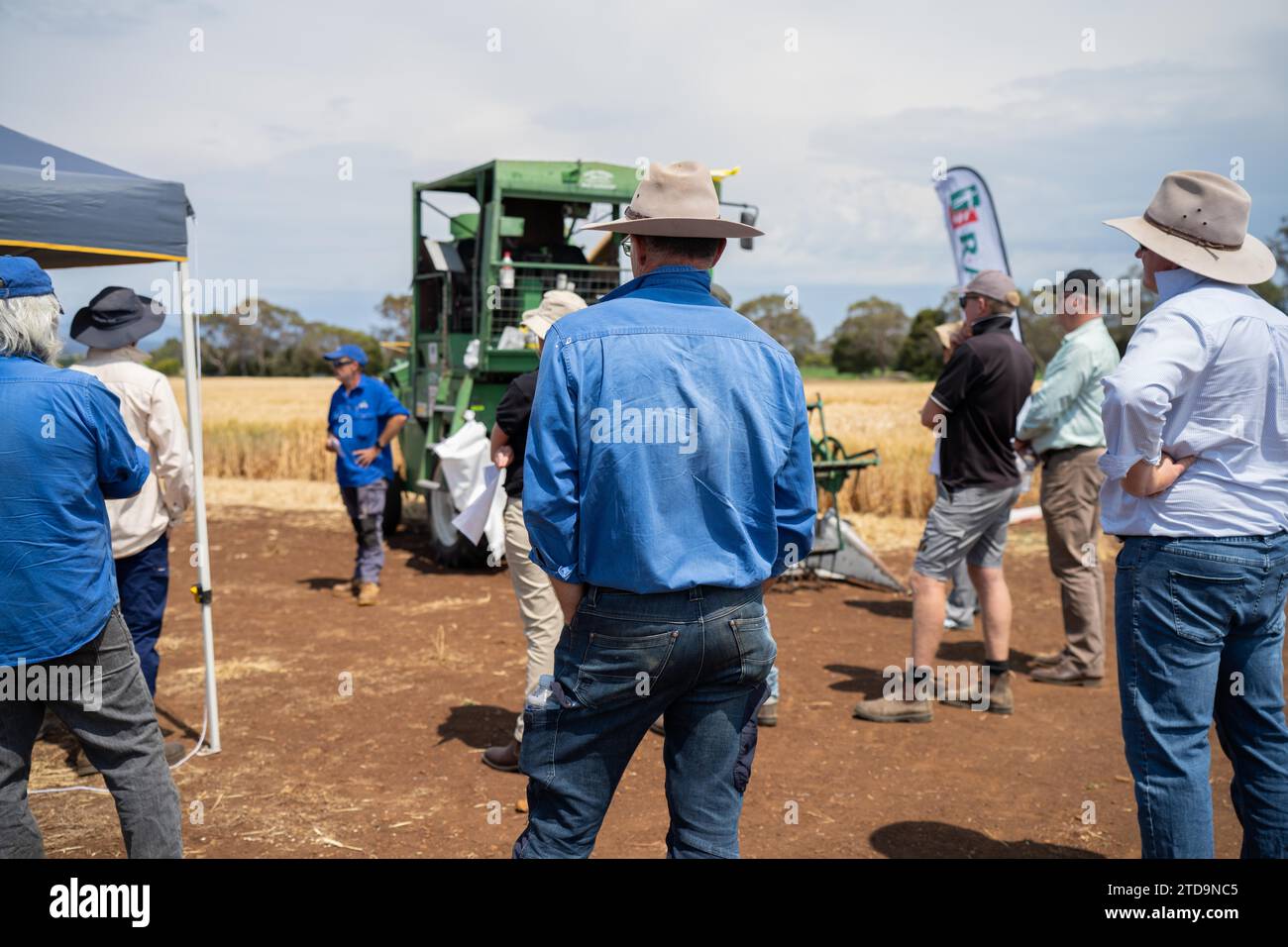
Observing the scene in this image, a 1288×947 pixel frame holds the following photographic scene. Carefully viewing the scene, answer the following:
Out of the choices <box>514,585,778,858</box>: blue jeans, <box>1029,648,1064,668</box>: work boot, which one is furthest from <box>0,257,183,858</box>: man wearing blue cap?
<box>1029,648,1064,668</box>: work boot

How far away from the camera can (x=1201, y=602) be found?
2.78 m

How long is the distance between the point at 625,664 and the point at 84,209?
10.6 feet

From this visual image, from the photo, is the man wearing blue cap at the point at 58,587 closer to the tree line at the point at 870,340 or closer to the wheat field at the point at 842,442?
the wheat field at the point at 842,442

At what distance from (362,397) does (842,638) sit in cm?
394

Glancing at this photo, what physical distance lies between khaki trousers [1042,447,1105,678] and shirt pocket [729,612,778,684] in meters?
3.89

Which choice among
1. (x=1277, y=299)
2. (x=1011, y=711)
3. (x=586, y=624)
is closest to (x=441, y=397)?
(x=1011, y=711)

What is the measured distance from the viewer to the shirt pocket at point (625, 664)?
2295mm

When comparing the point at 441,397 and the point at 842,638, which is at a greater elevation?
the point at 441,397

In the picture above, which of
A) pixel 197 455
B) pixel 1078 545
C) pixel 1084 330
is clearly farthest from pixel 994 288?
pixel 197 455

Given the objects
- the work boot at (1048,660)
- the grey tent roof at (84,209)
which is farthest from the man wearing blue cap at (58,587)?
the work boot at (1048,660)

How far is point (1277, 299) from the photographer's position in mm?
49906

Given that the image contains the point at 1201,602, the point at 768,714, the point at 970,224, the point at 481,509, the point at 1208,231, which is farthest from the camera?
the point at 970,224

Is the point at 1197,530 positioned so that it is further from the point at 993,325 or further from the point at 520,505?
the point at 993,325
